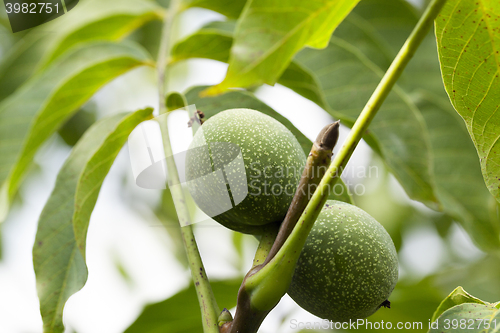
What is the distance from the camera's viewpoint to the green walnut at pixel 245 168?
79cm

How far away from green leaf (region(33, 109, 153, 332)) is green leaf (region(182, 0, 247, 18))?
0.60m

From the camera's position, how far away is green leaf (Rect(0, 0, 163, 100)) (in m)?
1.59

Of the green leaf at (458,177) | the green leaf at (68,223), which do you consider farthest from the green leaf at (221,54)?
the green leaf at (458,177)

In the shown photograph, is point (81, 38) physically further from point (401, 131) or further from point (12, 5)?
point (401, 131)

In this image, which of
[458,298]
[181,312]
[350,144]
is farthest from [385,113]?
[181,312]

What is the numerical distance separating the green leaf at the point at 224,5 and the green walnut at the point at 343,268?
894 millimetres

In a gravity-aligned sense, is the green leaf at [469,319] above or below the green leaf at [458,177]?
above

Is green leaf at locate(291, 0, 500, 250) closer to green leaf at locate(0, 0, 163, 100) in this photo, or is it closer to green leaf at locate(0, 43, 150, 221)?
green leaf at locate(0, 43, 150, 221)

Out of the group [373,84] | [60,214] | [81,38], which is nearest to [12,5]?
[81,38]

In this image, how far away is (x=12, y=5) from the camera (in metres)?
1.61

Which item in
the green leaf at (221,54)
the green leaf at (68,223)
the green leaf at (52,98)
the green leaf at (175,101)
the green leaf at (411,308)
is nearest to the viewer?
the green leaf at (68,223)

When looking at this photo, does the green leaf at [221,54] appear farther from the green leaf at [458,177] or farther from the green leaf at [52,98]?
the green leaf at [458,177]

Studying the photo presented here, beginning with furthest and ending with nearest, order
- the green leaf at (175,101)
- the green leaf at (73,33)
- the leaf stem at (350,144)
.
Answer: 1. the green leaf at (73,33)
2. the green leaf at (175,101)
3. the leaf stem at (350,144)

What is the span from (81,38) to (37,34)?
1.49ft
